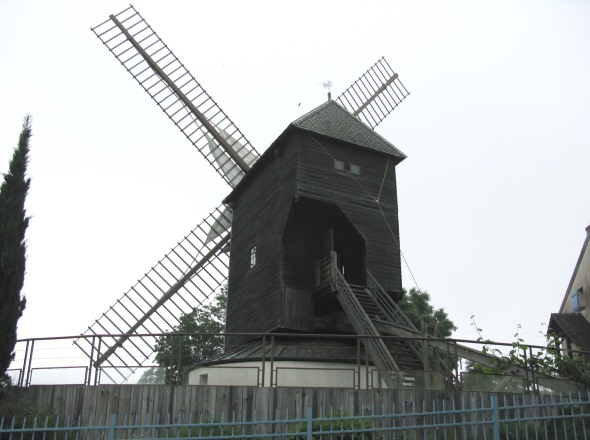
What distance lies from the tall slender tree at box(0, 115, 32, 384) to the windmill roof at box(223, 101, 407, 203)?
29.8ft

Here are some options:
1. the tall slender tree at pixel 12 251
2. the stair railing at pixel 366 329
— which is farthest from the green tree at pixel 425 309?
Answer: the tall slender tree at pixel 12 251

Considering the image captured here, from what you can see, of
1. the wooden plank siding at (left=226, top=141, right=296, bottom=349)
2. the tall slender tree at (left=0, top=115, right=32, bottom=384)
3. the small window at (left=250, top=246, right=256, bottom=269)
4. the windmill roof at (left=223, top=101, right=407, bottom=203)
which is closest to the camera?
the tall slender tree at (left=0, top=115, right=32, bottom=384)

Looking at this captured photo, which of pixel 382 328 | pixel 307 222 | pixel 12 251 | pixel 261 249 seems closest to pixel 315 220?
pixel 307 222

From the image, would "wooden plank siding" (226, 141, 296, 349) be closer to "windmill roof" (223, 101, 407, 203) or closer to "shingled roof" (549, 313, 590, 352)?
"windmill roof" (223, 101, 407, 203)

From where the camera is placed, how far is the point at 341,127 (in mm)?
20750

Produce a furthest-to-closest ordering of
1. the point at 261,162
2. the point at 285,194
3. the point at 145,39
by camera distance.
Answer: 1. the point at 145,39
2. the point at 261,162
3. the point at 285,194

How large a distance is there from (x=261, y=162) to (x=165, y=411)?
10839 mm

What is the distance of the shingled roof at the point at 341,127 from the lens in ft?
65.1

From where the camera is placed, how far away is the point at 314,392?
12.3 m

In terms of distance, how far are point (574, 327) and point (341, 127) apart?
13584mm

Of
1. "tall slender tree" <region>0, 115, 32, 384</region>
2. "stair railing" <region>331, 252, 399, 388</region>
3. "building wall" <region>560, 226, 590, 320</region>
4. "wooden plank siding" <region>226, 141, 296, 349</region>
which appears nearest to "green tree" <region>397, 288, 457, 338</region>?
"building wall" <region>560, 226, 590, 320</region>

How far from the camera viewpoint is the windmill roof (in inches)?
776

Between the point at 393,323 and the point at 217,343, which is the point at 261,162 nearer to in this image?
the point at 393,323

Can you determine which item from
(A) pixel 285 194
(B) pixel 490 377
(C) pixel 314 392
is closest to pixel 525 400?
(B) pixel 490 377
